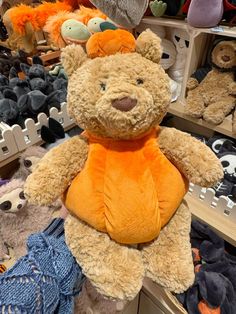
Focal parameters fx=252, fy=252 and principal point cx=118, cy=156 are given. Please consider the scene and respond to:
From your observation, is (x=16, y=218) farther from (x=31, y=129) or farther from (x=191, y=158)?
(x=191, y=158)

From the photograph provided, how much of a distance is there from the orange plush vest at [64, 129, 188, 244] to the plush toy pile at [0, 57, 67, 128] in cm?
42

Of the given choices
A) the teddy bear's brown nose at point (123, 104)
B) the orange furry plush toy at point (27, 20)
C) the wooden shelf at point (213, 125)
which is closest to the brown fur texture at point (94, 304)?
the teddy bear's brown nose at point (123, 104)

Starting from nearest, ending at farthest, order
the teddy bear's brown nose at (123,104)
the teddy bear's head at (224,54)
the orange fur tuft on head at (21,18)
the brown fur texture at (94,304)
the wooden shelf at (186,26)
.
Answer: the teddy bear's brown nose at (123,104)
the brown fur texture at (94,304)
the wooden shelf at (186,26)
the teddy bear's head at (224,54)
the orange fur tuft on head at (21,18)

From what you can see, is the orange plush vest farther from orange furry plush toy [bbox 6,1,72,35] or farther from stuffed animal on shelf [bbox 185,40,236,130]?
orange furry plush toy [bbox 6,1,72,35]

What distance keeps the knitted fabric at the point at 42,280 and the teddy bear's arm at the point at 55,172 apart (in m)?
0.12

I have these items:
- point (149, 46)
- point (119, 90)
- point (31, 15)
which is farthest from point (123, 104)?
point (31, 15)

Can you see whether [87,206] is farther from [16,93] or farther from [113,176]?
[16,93]

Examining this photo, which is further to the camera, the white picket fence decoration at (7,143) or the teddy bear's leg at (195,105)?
the teddy bear's leg at (195,105)

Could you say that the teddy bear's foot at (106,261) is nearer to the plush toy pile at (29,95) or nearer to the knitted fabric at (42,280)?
the knitted fabric at (42,280)

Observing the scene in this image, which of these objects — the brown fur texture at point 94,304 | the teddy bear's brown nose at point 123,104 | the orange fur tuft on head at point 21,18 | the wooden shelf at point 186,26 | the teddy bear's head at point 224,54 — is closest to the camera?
the teddy bear's brown nose at point 123,104

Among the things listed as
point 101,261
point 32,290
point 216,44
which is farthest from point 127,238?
point 216,44

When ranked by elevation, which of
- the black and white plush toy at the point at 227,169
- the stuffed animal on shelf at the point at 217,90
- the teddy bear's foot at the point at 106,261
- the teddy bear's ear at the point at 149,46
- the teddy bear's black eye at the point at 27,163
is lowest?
the black and white plush toy at the point at 227,169

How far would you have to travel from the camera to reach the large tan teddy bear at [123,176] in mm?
378

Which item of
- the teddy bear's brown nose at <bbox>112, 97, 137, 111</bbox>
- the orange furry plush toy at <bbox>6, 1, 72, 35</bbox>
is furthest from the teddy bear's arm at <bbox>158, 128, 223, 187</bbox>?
the orange furry plush toy at <bbox>6, 1, 72, 35</bbox>
